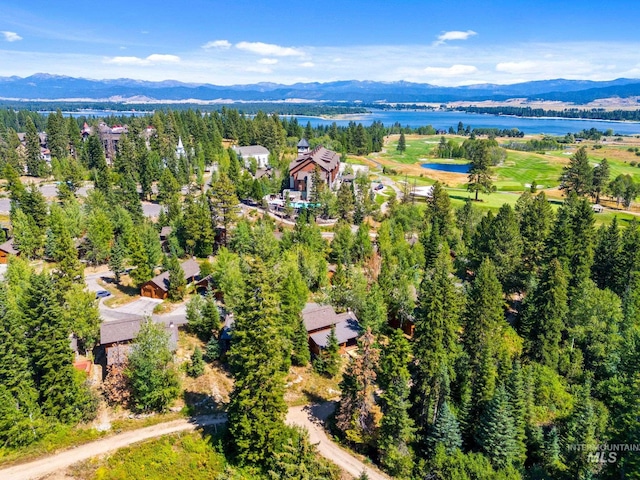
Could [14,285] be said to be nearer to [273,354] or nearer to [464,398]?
[273,354]

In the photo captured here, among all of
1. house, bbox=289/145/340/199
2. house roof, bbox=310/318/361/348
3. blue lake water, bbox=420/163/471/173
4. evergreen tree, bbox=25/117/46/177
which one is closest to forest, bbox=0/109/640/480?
house roof, bbox=310/318/361/348

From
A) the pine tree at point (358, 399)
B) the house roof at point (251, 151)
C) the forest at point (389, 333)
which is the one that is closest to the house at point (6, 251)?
the forest at point (389, 333)

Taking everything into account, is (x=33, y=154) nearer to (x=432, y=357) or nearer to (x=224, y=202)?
(x=224, y=202)

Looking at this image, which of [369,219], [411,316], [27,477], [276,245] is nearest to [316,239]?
[276,245]

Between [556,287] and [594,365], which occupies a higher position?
[556,287]

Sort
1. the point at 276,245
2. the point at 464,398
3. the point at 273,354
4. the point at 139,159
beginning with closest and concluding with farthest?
the point at 273,354
the point at 464,398
the point at 276,245
the point at 139,159

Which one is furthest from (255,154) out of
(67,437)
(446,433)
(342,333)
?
(446,433)

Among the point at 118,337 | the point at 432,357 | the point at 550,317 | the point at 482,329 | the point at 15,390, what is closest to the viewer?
the point at 15,390
